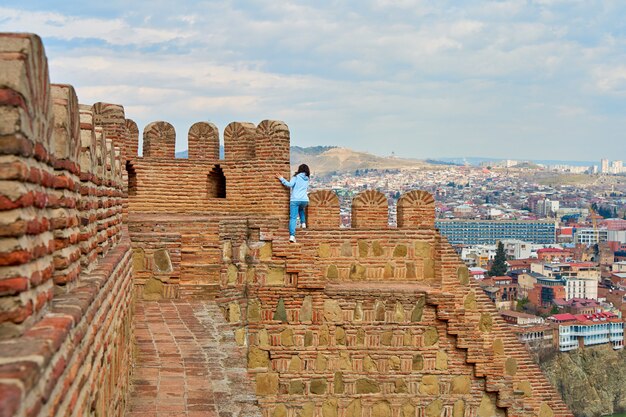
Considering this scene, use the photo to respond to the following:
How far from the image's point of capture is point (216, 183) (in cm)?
1120

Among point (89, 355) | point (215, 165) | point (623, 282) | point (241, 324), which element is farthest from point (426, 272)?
point (623, 282)

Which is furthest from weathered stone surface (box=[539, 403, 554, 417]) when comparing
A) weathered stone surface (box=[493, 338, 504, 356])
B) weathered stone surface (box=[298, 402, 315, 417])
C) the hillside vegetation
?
the hillside vegetation

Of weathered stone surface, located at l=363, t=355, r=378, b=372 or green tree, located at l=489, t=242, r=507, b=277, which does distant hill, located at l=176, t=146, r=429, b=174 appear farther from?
weathered stone surface, located at l=363, t=355, r=378, b=372

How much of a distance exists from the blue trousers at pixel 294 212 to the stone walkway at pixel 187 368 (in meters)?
1.91

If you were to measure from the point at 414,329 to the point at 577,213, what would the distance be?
546 ft

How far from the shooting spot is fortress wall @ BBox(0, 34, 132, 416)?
2113 mm

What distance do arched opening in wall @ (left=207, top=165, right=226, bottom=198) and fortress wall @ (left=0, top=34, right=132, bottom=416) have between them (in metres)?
7.35

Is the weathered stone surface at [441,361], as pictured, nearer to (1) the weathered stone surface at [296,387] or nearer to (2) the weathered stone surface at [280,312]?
(1) the weathered stone surface at [296,387]

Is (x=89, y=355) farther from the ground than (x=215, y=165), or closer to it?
closer to it

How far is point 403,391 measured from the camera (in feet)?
30.3

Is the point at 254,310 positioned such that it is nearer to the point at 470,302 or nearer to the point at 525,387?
the point at 470,302

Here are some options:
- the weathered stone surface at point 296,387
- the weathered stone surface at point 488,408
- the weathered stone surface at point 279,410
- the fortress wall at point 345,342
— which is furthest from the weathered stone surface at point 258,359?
the weathered stone surface at point 488,408

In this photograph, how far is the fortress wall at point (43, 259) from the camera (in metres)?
2.11

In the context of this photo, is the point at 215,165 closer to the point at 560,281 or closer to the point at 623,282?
the point at 560,281
